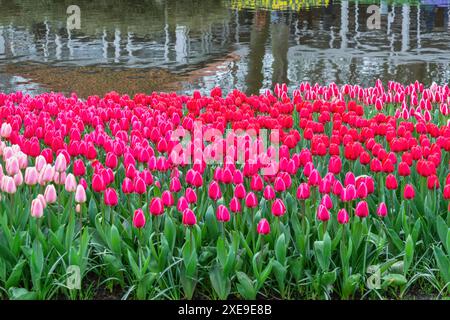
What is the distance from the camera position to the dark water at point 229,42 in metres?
13.0

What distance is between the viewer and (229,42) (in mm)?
16703

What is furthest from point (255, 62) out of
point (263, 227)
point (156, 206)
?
point (263, 227)

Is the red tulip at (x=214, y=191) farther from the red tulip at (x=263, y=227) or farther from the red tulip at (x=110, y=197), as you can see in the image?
the red tulip at (x=110, y=197)

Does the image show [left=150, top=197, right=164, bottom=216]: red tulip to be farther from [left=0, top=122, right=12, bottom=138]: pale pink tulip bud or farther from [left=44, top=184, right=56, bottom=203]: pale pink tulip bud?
[left=0, top=122, right=12, bottom=138]: pale pink tulip bud

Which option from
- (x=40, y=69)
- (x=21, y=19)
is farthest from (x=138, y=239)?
(x=21, y=19)

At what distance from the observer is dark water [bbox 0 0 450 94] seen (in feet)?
42.7

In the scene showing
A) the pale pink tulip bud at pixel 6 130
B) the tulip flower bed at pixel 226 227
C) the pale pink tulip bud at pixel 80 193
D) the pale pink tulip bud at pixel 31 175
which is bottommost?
the tulip flower bed at pixel 226 227

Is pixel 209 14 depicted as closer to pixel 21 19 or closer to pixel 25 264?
pixel 21 19

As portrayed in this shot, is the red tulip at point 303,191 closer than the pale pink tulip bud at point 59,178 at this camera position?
Yes

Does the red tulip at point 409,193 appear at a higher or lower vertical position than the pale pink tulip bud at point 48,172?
lower

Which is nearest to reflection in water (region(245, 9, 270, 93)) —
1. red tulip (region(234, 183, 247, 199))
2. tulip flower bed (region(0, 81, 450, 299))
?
tulip flower bed (region(0, 81, 450, 299))

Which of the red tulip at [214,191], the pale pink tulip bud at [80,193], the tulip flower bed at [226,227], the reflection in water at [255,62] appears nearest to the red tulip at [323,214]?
the tulip flower bed at [226,227]

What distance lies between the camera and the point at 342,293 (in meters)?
4.30
